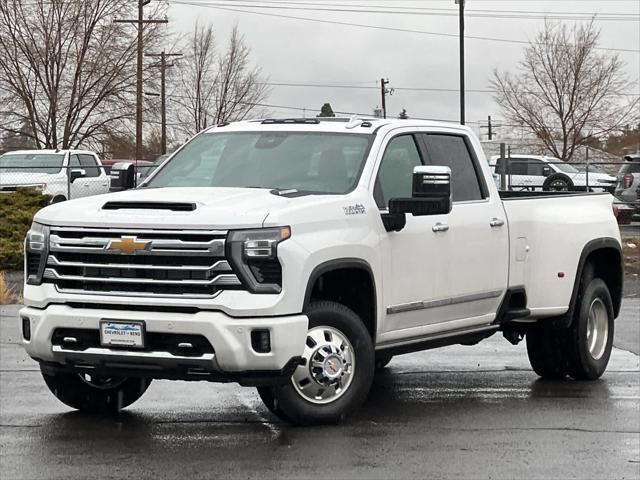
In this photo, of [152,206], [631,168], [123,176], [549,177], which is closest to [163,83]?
[549,177]

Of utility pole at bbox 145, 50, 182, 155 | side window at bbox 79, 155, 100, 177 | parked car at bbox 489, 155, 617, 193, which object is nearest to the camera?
side window at bbox 79, 155, 100, 177

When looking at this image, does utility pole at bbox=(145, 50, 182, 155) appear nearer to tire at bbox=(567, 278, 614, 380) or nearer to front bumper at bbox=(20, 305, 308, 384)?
tire at bbox=(567, 278, 614, 380)

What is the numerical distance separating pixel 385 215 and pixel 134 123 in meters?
38.0

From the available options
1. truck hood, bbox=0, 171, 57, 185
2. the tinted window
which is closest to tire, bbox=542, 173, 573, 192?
the tinted window

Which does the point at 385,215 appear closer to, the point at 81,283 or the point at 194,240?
the point at 194,240

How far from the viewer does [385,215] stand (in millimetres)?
8117

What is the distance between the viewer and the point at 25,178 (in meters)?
27.6

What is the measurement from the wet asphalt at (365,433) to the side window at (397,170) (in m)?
1.45

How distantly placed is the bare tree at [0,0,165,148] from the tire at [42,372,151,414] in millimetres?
34423

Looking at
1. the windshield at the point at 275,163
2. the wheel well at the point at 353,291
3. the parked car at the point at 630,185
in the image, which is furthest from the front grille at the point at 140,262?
the parked car at the point at 630,185

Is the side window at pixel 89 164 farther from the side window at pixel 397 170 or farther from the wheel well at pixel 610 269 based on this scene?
the side window at pixel 397 170

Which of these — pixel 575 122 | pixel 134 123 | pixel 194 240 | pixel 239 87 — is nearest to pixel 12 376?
pixel 194 240

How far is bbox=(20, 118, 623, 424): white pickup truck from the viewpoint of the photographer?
7.15 metres

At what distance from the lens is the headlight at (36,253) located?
759 centimetres
